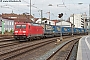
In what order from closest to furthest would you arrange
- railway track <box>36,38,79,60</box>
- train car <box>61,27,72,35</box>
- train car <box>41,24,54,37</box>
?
railway track <box>36,38,79,60</box> → train car <box>41,24,54,37</box> → train car <box>61,27,72,35</box>

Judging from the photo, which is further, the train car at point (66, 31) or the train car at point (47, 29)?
the train car at point (66, 31)

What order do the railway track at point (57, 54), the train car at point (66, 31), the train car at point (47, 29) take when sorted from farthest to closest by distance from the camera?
the train car at point (66, 31), the train car at point (47, 29), the railway track at point (57, 54)

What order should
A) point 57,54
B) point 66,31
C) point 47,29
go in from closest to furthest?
point 57,54 → point 47,29 → point 66,31

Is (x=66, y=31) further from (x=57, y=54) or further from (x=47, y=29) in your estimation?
(x=57, y=54)

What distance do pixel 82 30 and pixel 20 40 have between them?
60.3 metres

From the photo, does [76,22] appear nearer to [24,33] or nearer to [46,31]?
[46,31]

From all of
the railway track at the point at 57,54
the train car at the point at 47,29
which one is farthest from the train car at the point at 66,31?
the railway track at the point at 57,54

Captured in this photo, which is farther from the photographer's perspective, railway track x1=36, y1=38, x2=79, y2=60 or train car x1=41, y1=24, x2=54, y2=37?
train car x1=41, y1=24, x2=54, y2=37

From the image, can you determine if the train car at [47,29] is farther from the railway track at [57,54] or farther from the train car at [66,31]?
the railway track at [57,54]

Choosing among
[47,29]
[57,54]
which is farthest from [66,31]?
[57,54]

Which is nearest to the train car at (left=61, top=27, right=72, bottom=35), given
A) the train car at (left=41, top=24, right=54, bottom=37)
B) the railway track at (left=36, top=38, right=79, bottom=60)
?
the train car at (left=41, top=24, right=54, bottom=37)

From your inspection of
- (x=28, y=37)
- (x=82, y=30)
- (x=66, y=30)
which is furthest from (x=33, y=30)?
(x=82, y=30)

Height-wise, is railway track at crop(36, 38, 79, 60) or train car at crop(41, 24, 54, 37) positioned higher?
train car at crop(41, 24, 54, 37)

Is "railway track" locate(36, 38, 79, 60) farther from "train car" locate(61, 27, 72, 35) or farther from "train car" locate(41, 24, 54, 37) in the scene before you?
"train car" locate(61, 27, 72, 35)
